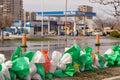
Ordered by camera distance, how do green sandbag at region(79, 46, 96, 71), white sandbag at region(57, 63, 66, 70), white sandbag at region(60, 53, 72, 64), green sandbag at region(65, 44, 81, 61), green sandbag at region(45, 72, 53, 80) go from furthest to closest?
1. green sandbag at region(79, 46, 96, 71)
2. green sandbag at region(65, 44, 81, 61)
3. white sandbag at region(60, 53, 72, 64)
4. white sandbag at region(57, 63, 66, 70)
5. green sandbag at region(45, 72, 53, 80)

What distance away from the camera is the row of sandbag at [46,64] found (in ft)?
23.1

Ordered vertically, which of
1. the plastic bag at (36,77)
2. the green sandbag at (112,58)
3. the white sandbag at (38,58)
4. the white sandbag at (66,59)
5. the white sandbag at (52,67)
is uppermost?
the white sandbag at (38,58)

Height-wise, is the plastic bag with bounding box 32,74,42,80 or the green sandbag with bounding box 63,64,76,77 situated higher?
the plastic bag with bounding box 32,74,42,80

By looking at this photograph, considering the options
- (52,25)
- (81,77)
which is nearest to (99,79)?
(81,77)

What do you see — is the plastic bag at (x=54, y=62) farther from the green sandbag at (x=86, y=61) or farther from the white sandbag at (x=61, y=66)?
the green sandbag at (x=86, y=61)

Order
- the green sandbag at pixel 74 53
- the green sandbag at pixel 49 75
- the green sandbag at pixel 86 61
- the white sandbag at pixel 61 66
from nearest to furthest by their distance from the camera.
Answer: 1. the green sandbag at pixel 49 75
2. the white sandbag at pixel 61 66
3. the green sandbag at pixel 74 53
4. the green sandbag at pixel 86 61

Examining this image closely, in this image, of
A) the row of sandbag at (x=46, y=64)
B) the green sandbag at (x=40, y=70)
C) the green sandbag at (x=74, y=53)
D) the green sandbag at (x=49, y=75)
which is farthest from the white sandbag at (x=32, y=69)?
the green sandbag at (x=74, y=53)

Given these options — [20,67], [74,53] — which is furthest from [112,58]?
[20,67]

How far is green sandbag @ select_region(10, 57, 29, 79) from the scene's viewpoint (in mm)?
7014

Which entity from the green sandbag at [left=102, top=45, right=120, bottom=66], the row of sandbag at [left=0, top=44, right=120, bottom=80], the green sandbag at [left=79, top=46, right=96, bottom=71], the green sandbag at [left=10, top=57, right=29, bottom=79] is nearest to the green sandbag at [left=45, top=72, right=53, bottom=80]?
the row of sandbag at [left=0, top=44, right=120, bottom=80]

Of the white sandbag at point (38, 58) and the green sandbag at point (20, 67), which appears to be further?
the white sandbag at point (38, 58)

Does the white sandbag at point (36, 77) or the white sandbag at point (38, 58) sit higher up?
the white sandbag at point (38, 58)

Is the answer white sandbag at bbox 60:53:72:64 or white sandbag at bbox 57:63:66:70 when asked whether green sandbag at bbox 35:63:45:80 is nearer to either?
white sandbag at bbox 57:63:66:70

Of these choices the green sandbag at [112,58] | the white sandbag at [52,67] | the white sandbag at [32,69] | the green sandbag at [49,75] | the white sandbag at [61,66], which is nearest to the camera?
the white sandbag at [32,69]
